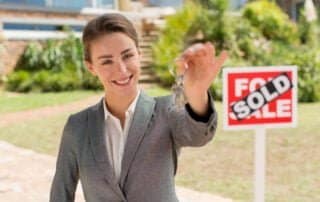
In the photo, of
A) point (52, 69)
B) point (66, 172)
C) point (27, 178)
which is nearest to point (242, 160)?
point (27, 178)

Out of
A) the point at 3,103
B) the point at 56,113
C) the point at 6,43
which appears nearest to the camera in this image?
the point at 56,113

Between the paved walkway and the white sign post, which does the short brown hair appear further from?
the paved walkway

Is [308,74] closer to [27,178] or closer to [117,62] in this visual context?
[27,178]

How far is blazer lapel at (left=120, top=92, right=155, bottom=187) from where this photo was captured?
55.0 inches

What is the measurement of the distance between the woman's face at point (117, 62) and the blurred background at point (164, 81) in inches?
135

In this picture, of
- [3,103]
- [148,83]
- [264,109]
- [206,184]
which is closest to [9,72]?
[3,103]

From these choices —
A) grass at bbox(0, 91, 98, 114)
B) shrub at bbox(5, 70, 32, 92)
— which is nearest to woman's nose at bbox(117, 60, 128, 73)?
grass at bbox(0, 91, 98, 114)

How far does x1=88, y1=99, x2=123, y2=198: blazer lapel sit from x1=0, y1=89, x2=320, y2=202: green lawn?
3.40 metres

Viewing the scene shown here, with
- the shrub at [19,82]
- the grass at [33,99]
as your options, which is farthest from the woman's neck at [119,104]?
the shrub at [19,82]

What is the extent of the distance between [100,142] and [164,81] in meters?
11.6

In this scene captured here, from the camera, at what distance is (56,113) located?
9789 millimetres

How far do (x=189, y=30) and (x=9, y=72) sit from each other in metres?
4.23

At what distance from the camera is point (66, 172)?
152 centimetres

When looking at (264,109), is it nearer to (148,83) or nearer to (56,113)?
(56,113)
